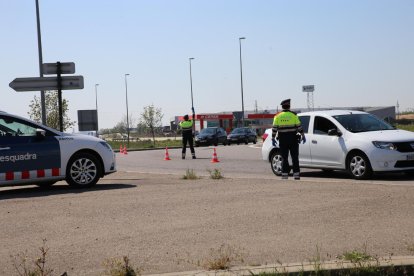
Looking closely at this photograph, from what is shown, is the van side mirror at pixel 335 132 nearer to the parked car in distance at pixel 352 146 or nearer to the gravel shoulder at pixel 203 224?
the parked car in distance at pixel 352 146

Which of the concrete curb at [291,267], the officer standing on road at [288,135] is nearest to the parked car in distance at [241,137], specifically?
the officer standing on road at [288,135]

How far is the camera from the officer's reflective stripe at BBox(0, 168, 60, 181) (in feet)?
41.0

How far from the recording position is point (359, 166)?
14172 mm

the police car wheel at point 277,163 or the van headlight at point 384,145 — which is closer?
the van headlight at point 384,145

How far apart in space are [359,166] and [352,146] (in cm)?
46

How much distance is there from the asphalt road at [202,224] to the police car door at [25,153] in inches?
20.3

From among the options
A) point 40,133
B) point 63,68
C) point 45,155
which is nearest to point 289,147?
point 45,155

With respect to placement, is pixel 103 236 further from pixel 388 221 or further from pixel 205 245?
pixel 388 221

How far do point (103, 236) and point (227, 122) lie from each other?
81766 millimetres

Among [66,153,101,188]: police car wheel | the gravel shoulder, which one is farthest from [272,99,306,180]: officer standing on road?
[66,153,101,188]: police car wheel

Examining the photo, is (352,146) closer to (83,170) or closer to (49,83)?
(83,170)

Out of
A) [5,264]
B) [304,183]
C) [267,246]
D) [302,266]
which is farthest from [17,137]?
[302,266]

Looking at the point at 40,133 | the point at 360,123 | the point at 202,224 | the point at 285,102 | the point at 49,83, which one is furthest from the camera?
the point at 49,83

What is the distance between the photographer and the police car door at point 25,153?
12516mm
